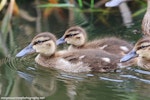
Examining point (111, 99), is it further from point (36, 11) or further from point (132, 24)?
point (36, 11)

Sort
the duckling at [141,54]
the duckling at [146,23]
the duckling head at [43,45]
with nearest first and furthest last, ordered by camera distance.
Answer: the duckling at [141,54] < the duckling head at [43,45] < the duckling at [146,23]

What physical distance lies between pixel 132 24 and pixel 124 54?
1.29m

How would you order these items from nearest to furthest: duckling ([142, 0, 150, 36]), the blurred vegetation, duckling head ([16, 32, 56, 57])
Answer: duckling head ([16, 32, 56, 57]), duckling ([142, 0, 150, 36]), the blurred vegetation

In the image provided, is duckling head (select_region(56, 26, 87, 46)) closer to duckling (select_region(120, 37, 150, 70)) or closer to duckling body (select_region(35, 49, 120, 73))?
duckling body (select_region(35, 49, 120, 73))

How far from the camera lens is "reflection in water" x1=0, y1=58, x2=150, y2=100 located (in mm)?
4621

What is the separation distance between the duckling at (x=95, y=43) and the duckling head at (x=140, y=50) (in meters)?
0.22

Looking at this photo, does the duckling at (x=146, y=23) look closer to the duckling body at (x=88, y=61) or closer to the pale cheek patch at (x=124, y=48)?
the pale cheek patch at (x=124, y=48)

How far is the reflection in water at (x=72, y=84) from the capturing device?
4621mm

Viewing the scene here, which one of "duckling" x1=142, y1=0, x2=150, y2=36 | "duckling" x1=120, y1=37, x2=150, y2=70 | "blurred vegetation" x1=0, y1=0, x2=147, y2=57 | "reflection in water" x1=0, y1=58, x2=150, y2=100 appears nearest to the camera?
"reflection in water" x1=0, y1=58, x2=150, y2=100

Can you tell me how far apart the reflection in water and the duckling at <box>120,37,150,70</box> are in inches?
2.7

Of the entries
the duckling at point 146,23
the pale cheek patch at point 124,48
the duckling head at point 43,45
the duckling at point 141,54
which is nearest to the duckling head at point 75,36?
the duckling head at point 43,45

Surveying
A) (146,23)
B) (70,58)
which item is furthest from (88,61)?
(146,23)

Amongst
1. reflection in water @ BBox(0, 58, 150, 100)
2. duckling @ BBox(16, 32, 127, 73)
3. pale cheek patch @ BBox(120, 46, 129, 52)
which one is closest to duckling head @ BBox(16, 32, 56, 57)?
duckling @ BBox(16, 32, 127, 73)

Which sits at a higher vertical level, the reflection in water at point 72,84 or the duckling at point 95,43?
the duckling at point 95,43
